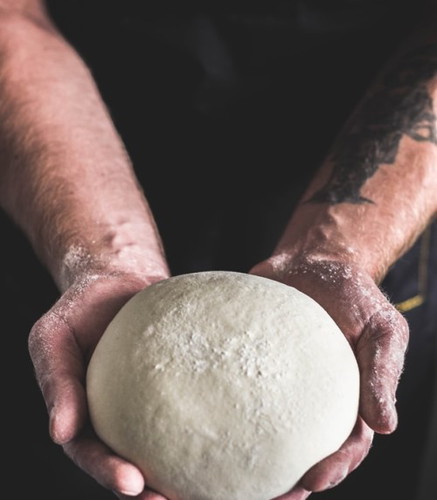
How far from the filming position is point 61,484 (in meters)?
1.57

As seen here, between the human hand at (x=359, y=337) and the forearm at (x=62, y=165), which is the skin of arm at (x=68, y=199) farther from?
the human hand at (x=359, y=337)

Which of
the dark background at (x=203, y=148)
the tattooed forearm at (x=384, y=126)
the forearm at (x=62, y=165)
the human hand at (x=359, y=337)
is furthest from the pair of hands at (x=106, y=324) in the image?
the dark background at (x=203, y=148)

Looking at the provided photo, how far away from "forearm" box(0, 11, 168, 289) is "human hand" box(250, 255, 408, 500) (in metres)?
0.24

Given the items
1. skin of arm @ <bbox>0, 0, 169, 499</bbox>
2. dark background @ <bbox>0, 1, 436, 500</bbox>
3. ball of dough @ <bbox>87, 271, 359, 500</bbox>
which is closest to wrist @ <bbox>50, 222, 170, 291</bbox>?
skin of arm @ <bbox>0, 0, 169, 499</bbox>

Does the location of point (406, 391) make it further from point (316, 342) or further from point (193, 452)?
point (193, 452)

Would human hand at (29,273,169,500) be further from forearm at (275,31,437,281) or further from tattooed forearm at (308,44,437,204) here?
tattooed forearm at (308,44,437,204)

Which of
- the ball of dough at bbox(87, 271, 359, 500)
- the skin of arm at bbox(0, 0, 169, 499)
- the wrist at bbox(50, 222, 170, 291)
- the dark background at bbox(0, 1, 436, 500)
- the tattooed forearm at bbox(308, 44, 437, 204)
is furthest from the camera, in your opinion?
the dark background at bbox(0, 1, 436, 500)

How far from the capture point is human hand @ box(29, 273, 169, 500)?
864 millimetres

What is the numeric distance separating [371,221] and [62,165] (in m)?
0.53

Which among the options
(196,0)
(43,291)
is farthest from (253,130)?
(43,291)

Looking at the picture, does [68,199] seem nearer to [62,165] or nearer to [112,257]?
[62,165]

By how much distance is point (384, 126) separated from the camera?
1335 mm

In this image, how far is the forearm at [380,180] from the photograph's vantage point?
119cm

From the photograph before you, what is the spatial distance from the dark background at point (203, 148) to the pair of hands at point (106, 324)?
377 mm
